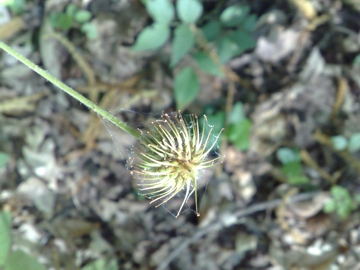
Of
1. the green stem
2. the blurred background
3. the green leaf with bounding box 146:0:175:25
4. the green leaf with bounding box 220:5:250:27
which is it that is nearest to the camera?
the green stem

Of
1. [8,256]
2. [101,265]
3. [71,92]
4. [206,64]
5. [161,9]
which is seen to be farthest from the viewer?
[206,64]

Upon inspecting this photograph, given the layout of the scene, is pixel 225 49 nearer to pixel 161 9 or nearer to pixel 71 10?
pixel 161 9

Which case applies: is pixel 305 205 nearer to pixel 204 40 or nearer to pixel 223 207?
pixel 223 207

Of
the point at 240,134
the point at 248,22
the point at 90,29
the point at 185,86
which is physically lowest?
the point at 240,134

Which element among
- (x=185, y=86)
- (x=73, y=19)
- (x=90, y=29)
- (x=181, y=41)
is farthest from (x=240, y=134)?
(x=73, y=19)

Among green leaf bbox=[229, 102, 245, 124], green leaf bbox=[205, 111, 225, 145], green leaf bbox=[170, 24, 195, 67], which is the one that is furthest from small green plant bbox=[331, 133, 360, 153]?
green leaf bbox=[170, 24, 195, 67]

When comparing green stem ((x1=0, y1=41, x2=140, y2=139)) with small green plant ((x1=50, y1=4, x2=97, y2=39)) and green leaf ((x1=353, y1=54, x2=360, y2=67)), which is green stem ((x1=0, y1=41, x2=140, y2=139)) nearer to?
small green plant ((x1=50, y1=4, x2=97, y2=39))

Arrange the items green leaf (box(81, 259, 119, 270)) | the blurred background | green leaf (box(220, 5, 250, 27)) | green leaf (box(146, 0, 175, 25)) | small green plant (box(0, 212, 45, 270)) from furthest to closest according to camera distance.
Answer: the blurred background < green leaf (box(220, 5, 250, 27)) < green leaf (box(146, 0, 175, 25)) < green leaf (box(81, 259, 119, 270)) < small green plant (box(0, 212, 45, 270))
